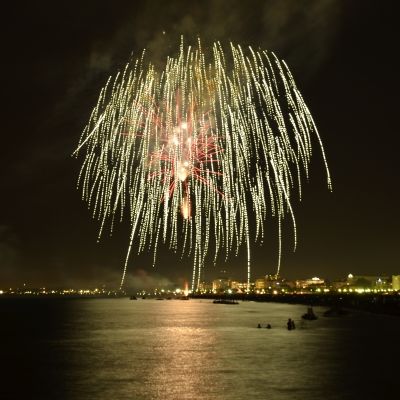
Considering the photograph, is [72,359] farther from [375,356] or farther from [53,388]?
[375,356]

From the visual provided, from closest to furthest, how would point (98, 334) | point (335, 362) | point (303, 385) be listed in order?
1. point (303, 385)
2. point (335, 362)
3. point (98, 334)

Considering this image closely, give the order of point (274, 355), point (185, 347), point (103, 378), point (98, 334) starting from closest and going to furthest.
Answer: point (103, 378) < point (274, 355) < point (185, 347) < point (98, 334)

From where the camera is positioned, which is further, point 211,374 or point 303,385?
point 211,374

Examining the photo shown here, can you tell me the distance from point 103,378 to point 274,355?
36.8 ft

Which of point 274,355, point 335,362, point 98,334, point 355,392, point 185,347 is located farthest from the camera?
point 98,334

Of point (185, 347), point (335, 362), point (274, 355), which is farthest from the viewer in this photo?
point (185, 347)

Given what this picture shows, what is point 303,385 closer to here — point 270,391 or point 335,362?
point 270,391

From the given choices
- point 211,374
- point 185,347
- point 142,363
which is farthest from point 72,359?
point 211,374

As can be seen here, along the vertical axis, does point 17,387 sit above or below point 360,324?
below

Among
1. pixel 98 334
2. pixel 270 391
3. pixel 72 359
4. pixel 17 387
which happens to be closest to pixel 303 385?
pixel 270 391

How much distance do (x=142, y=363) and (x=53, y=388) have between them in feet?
25.0

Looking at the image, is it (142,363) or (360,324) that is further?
(360,324)

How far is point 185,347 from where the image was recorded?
134 ft

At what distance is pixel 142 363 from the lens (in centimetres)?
3238
